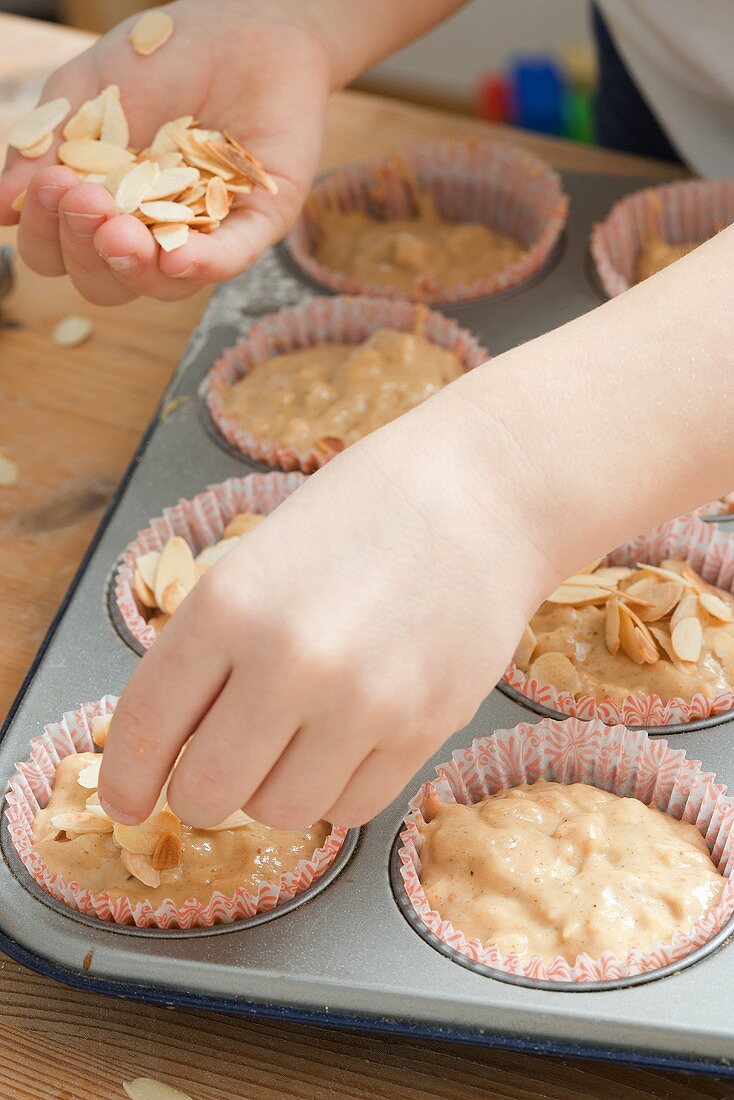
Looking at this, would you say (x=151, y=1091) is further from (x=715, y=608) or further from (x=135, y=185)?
(x=135, y=185)

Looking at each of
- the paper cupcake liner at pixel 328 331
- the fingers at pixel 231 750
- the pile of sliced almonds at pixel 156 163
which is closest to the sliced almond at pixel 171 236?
the pile of sliced almonds at pixel 156 163

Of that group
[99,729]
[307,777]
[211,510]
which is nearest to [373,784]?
[307,777]

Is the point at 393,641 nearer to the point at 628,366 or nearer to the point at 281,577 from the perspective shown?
the point at 281,577

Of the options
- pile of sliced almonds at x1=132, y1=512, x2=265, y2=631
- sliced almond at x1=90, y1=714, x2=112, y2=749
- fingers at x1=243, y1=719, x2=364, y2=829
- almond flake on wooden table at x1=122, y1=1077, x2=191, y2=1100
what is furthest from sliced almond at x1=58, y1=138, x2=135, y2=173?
almond flake on wooden table at x1=122, y1=1077, x2=191, y2=1100

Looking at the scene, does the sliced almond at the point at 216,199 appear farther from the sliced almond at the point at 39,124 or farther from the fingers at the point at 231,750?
the fingers at the point at 231,750

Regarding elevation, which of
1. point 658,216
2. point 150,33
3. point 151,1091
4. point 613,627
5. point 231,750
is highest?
point 150,33
